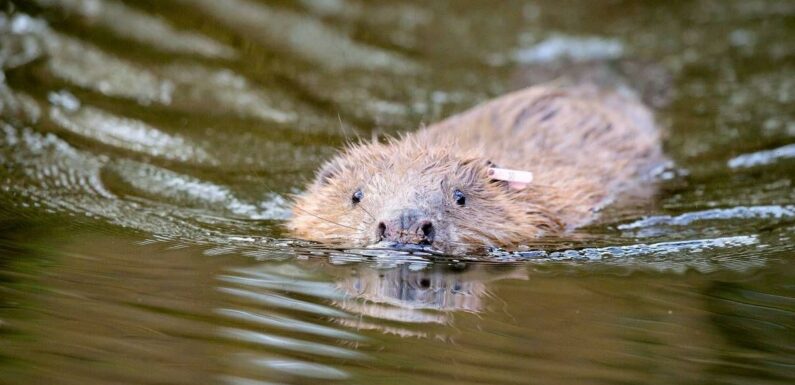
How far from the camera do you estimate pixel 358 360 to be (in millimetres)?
3154

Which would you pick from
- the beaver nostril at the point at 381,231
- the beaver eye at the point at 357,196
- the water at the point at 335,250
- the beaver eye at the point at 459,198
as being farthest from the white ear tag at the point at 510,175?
the beaver nostril at the point at 381,231

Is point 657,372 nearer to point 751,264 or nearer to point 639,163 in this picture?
point 751,264

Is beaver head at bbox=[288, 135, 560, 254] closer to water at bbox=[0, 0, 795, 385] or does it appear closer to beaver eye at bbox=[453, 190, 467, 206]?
beaver eye at bbox=[453, 190, 467, 206]

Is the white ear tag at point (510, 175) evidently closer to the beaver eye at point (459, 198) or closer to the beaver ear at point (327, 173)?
the beaver eye at point (459, 198)

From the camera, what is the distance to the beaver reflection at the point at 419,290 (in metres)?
3.65

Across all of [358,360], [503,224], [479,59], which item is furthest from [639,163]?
[358,360]

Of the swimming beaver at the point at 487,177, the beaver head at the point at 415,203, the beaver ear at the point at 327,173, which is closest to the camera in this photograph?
the beaver head at the point at 415,203

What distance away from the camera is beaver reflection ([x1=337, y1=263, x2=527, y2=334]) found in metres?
3.65

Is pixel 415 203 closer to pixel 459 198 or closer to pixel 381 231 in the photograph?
pixel 381 231

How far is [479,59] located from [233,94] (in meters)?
2.03

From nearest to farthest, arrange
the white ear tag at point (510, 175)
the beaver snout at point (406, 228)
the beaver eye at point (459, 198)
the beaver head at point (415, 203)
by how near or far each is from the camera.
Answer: the beaver snout at point (406, 228) < the beaver head at point (415, 203) < the beaver eye at point (459, 198) < the white ear tag at point (510, 175)

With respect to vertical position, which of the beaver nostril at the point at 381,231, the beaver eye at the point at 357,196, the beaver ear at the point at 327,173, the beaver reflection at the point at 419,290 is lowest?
the beaver reflection at the point at 419,290

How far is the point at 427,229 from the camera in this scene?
441 cm

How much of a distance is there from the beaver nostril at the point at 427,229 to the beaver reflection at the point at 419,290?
12 cm
